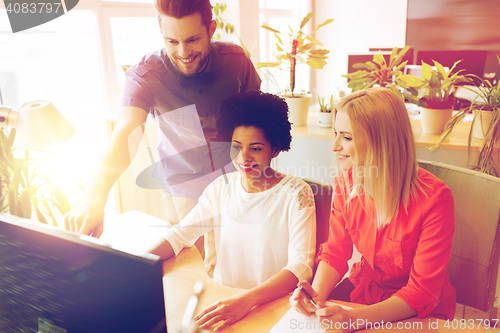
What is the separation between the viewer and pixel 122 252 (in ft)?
1.25

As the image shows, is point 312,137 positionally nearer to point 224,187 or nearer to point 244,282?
point 224,187

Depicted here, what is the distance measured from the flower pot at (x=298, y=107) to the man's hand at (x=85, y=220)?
144cm

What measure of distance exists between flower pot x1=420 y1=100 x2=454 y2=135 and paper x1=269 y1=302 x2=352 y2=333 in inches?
51.6

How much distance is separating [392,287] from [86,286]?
0.94m

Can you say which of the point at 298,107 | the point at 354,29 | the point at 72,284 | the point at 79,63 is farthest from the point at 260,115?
the point at 354,29

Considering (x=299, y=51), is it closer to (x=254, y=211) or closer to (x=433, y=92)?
(x=433, y=92)

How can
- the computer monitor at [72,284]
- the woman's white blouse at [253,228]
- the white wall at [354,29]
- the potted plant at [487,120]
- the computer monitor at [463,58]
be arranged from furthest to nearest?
1. the white wall at [354,29]
2. the computer monitor at [463,58]
3. the potted plant at [487,120]
4. the woman's white blouse at [253,228]
5. the computer monitor at [72,284]

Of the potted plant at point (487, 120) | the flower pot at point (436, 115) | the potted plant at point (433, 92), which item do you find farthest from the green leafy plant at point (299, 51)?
the potted plant at point (487, 120)

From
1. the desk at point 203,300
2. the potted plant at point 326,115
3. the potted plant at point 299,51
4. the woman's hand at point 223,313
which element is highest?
the potted plant at point 299,51

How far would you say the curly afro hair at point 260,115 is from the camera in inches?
46.6

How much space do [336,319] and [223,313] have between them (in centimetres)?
25

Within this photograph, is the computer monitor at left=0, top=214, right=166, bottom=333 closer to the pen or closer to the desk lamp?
the pen

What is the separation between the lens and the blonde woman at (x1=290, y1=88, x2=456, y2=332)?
96 centimetres

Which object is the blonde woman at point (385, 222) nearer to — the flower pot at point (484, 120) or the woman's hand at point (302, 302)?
the woman's hand at point (302, 302)
